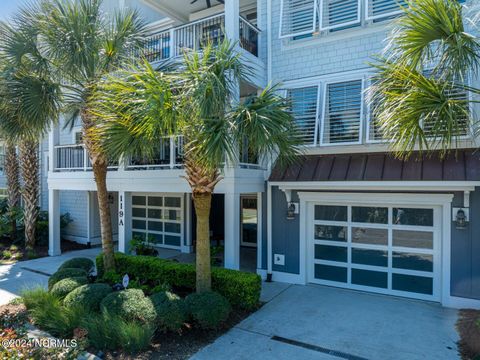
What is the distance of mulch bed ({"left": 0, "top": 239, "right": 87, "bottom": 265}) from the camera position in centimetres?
1208

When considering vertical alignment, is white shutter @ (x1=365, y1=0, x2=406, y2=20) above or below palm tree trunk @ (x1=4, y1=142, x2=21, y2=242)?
above

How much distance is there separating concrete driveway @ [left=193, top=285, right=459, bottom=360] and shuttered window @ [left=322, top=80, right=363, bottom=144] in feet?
13.6

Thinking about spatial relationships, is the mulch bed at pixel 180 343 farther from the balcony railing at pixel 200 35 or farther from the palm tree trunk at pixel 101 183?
the balcony railing at pixel 200 35

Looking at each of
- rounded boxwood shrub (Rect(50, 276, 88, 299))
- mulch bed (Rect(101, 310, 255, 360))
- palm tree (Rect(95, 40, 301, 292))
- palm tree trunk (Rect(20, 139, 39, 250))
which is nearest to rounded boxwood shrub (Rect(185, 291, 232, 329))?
mulch bed (Rect(101, 310, 255, 360))

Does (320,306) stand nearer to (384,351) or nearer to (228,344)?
(384,351)

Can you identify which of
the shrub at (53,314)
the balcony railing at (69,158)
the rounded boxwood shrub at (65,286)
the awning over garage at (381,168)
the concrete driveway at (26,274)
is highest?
the balcony railing at (69,158)

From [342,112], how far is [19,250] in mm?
13400

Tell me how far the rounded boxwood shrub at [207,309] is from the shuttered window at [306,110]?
5.01 metres

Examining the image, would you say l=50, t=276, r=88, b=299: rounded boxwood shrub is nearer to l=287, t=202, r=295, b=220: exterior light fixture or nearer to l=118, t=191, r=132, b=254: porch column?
l=118, t=191, r=132, b=254: porch column

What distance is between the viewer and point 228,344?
5816 mm

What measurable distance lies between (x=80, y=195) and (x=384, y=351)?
1403 cm

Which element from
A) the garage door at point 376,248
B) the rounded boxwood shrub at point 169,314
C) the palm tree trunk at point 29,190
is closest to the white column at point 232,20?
the garage door at point 376,248

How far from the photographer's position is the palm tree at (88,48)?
7.61 metres

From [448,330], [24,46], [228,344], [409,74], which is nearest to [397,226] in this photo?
[448,330]
